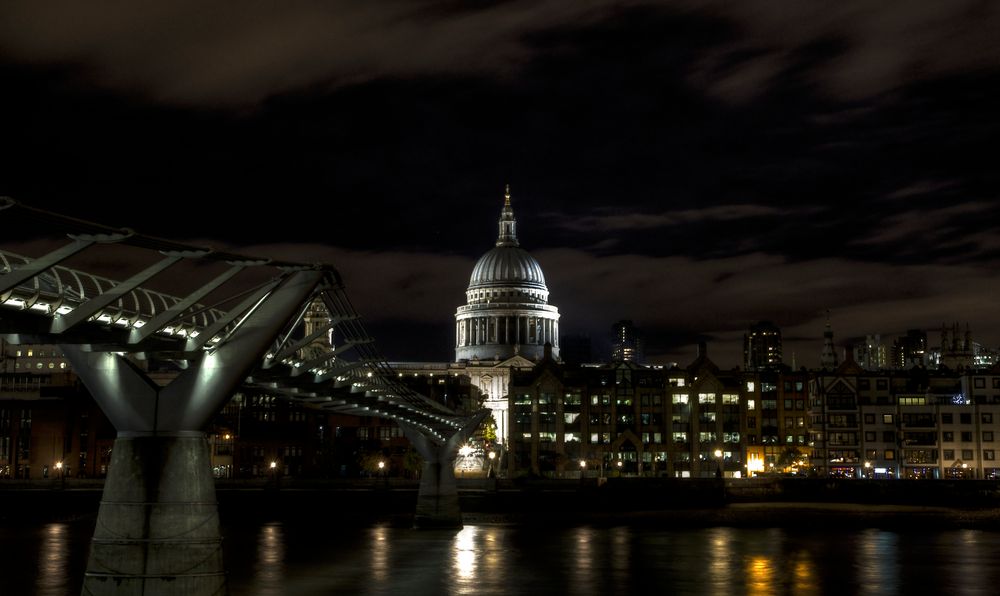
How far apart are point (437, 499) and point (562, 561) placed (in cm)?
2300

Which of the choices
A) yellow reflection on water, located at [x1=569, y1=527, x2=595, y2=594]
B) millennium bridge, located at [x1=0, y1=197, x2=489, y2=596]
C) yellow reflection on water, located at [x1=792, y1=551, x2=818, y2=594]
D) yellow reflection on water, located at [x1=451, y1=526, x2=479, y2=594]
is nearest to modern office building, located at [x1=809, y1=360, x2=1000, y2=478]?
yellow reflection on water, located at [x1=569, y1=527, x2=595, y2=594]

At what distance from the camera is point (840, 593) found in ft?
169

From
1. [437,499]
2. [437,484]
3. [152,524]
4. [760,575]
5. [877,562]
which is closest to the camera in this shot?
[152,524]

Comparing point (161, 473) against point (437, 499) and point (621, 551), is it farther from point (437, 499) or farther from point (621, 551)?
point (437, 499)

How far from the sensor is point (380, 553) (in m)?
65.9

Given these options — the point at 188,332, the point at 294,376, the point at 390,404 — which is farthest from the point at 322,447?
the point at 188,332

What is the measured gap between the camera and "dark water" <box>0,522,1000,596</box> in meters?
52.8

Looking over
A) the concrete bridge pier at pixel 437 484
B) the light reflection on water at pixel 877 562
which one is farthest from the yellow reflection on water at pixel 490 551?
the light reflection on water at pixel 877 562

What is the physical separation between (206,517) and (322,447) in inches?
4269

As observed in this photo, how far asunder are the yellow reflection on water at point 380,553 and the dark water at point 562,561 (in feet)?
0.35

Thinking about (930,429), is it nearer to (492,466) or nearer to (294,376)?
(492,466)

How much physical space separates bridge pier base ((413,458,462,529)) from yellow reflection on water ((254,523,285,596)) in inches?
383

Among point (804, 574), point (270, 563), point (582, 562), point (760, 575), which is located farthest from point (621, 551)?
point (270, 563)

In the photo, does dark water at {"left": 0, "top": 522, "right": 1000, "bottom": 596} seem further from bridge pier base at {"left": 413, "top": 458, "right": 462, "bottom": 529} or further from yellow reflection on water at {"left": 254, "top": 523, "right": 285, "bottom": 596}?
bridge pier base at {"left": 413, "top": 458, "right": 462, "bottom": 529}
